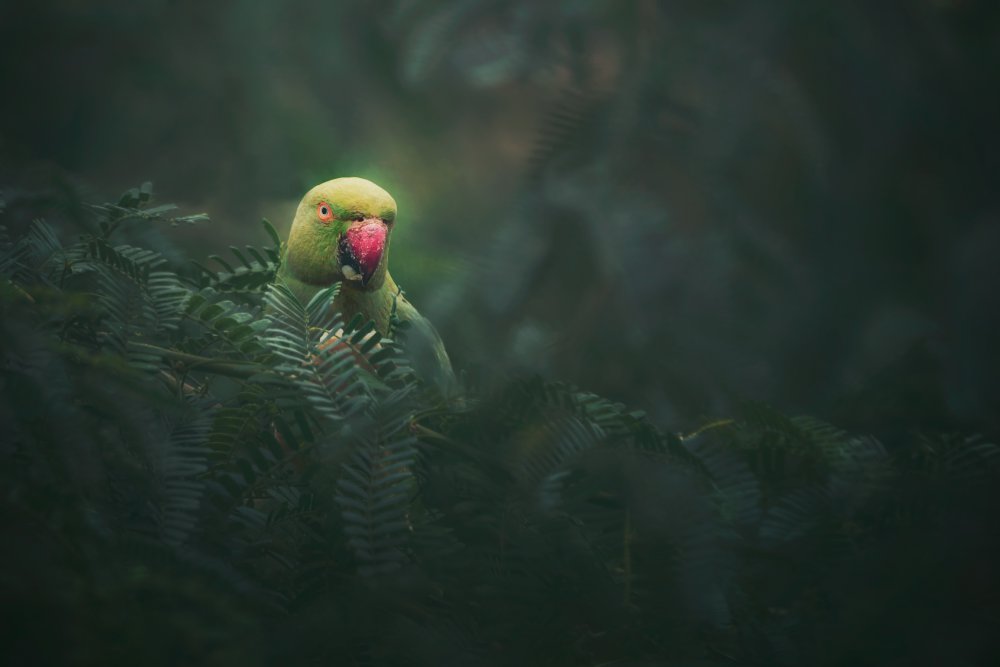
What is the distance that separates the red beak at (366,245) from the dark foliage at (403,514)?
1.91 feet

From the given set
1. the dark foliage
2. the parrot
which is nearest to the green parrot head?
the parrot

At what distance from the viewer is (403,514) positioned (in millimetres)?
559

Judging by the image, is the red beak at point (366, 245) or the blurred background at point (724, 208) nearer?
the blurred background at point (724, 208)

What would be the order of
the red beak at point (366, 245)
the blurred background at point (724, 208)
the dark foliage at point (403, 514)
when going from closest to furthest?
the dark foliage at point (403, 514) → the blurred background at point (724, 208) → the red beak at point (366, 245)

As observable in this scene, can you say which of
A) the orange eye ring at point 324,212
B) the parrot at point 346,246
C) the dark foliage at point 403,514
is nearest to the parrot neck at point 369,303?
the parrot at point 346,246

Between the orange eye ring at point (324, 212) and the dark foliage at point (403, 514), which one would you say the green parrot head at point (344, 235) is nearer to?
the orange eye ring at point (324, 212)

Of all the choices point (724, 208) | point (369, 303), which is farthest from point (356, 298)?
point (724, 208)

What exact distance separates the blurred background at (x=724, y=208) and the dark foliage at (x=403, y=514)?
0.06 meters

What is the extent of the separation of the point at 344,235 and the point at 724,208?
2.12ft

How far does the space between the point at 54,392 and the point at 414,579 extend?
0.84 ft

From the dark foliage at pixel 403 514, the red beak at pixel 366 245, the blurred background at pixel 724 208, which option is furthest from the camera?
the red beak at pixel 366 245

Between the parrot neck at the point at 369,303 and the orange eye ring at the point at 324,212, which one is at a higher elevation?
the orange eye ring at the point at 324,212

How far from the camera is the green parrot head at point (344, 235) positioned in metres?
1.29

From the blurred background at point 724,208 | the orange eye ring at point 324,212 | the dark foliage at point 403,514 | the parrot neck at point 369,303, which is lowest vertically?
the dark foliage at point 403,514
